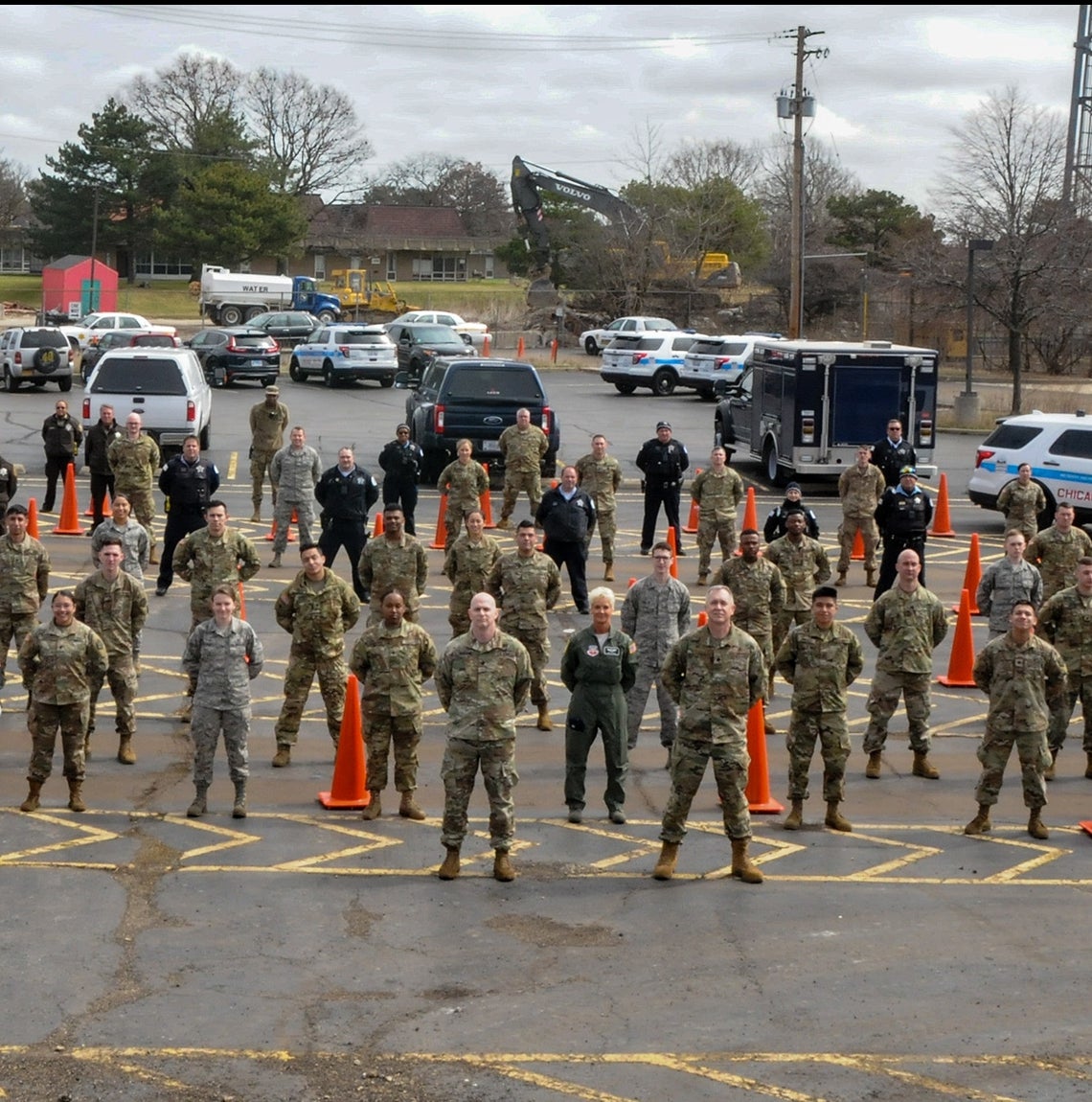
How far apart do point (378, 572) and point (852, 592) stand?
7.46 metres

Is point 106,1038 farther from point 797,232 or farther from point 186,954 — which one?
point 797,232

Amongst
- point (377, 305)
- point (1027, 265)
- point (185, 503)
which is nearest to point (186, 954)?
point (185, 503)


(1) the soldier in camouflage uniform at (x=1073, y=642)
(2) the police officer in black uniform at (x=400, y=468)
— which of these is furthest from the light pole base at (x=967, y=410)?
(1) the soldier in camouflage uniform at (x=1073, y=642)

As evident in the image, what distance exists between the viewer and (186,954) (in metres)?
9.43

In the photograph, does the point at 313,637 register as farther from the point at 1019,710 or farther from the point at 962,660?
the point at 962,660

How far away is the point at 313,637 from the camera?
13.2 metres

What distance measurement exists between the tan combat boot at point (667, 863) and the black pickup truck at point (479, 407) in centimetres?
1600

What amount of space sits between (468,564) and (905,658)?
411cm

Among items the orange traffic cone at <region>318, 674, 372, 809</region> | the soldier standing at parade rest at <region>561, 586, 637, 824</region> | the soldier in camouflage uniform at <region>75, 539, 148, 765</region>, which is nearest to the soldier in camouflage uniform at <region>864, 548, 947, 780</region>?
the soldier standing at parade rest at <region>561, 586, 637, 824</region>

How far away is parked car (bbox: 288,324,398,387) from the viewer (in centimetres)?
4544

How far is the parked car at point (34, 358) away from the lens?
1657 inches

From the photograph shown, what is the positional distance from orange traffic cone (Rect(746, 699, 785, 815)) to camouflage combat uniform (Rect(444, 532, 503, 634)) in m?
3.55

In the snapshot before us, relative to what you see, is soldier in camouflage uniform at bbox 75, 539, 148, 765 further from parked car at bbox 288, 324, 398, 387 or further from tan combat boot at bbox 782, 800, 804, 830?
parked car at bbox 288, 324, 398, 387

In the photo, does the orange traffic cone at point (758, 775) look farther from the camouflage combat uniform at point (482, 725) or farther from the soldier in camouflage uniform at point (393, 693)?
the soldier in camouflage uniform at point (393, 693)
